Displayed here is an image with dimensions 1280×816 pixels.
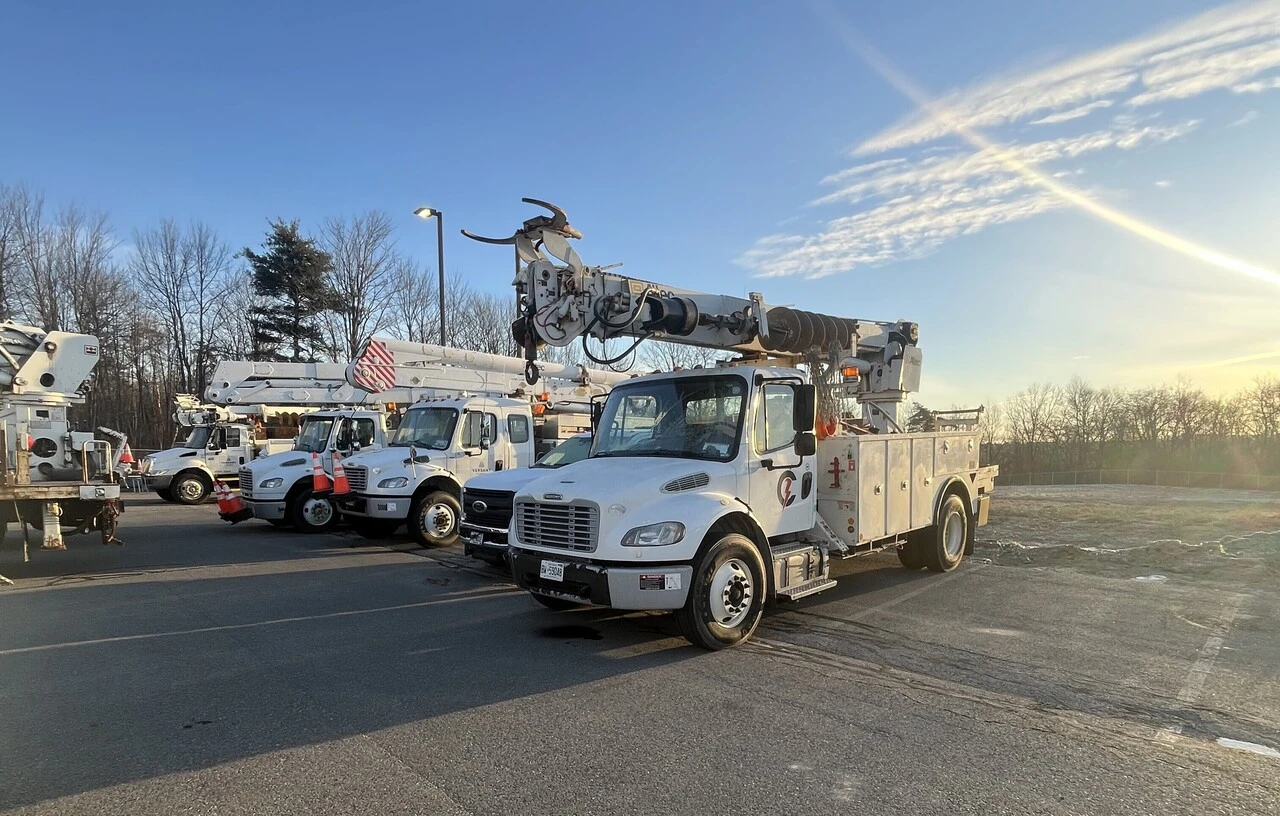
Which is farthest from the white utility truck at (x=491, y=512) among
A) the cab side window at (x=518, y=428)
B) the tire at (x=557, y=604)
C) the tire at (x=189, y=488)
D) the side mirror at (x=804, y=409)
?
the tire at (x=189, y=488)

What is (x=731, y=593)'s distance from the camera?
5.91 m

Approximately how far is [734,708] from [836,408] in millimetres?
4586

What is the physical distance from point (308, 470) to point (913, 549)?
10829 mm

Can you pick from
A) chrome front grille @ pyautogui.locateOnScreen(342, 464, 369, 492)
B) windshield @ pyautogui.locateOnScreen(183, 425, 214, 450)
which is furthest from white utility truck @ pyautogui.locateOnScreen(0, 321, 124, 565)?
windshield @ pyautogui.locateOnScreen(183, 425, 214, 450)

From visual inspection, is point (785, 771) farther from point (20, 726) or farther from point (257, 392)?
point (257, 392)

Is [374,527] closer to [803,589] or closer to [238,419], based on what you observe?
[803,589]

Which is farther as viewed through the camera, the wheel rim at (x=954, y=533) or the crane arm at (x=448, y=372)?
the crane arm at (x=448, y=372)

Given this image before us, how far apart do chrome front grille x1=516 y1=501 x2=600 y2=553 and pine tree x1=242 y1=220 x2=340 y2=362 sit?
1397 inches

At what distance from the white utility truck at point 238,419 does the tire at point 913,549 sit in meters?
15.4

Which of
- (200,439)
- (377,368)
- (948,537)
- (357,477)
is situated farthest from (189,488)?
(948,537)

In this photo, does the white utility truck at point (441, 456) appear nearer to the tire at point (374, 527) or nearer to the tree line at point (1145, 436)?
the tire at point (374, 527)

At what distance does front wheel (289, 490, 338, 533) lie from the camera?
13453 millimetres

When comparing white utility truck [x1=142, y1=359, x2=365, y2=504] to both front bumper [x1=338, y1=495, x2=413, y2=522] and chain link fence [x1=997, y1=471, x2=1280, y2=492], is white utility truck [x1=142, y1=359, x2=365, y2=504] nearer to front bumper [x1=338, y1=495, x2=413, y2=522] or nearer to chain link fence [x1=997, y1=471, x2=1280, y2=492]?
front bumper [x1=338, y1=495, x2=413, y2=522]

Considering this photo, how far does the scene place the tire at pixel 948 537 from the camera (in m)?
9.09
